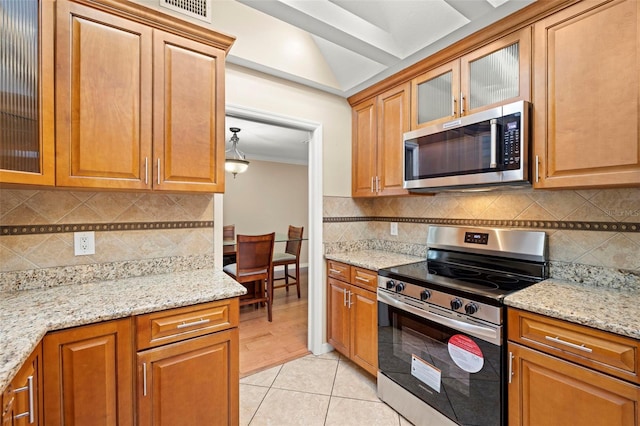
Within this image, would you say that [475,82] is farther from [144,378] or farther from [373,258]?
[144,378]

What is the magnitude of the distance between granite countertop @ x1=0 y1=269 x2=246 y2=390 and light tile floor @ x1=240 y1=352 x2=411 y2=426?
3.04 feet

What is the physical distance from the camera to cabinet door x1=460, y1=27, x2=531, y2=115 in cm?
156

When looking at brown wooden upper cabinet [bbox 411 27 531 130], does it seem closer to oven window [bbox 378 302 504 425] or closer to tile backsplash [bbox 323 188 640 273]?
tile backsplash [bbox 323 188 640 273]

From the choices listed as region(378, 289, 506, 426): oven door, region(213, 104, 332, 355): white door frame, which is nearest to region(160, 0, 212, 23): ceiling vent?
region(213, 104, 332, 355): white door frame

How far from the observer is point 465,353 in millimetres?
1476

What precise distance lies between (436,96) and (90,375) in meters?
2.39

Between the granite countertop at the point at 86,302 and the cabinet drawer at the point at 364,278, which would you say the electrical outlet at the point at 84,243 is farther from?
the cabinet drawer at the point at 364,278

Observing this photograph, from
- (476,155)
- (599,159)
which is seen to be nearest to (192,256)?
(476,155)

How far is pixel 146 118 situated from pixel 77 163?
14.7 inches

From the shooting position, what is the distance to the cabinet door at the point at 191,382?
1.27 metres

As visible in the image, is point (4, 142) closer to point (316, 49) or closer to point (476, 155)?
point (316, 49)

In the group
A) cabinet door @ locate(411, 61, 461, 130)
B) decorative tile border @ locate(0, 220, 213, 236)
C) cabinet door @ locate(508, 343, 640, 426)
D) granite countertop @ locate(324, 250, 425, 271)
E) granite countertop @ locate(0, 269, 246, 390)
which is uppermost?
cabinet door @ locate(411, 61, 461, 130)

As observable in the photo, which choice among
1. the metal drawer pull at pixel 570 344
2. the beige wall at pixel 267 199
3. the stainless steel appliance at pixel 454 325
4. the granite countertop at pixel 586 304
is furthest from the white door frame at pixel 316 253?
the beige wall at pixel 267 199

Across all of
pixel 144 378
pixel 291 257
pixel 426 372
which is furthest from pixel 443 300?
pixel 291 257
